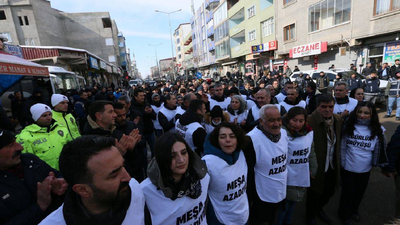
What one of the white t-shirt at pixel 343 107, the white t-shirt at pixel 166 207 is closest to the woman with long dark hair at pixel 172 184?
the white t-shirt at pixel 166 207

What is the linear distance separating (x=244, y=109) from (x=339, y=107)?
1.85 meters

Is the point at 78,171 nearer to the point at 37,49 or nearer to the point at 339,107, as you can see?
the point at 339,107

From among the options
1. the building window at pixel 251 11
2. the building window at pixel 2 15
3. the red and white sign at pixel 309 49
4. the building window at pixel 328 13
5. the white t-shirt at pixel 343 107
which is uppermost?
the building window at pixel 2 15

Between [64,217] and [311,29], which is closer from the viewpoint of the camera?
[64,217]

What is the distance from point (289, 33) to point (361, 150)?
20.6 m

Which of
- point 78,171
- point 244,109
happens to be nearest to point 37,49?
point 244,109

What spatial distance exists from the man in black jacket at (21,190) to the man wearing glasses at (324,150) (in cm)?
297

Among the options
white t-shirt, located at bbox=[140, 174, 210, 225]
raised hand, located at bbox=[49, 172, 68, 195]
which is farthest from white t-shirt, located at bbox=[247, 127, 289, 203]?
raised hand, located at bbox=[49, 172, 68, 195]

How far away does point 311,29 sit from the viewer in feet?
58.1

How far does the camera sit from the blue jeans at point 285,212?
2.59 m

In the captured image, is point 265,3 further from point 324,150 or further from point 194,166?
point 194,166

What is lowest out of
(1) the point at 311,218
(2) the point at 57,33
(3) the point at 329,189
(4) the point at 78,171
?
(1) the point at 311,218

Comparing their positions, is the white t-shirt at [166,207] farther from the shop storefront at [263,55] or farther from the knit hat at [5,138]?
the shop storefront at [263,55]

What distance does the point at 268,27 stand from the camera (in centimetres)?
2292
